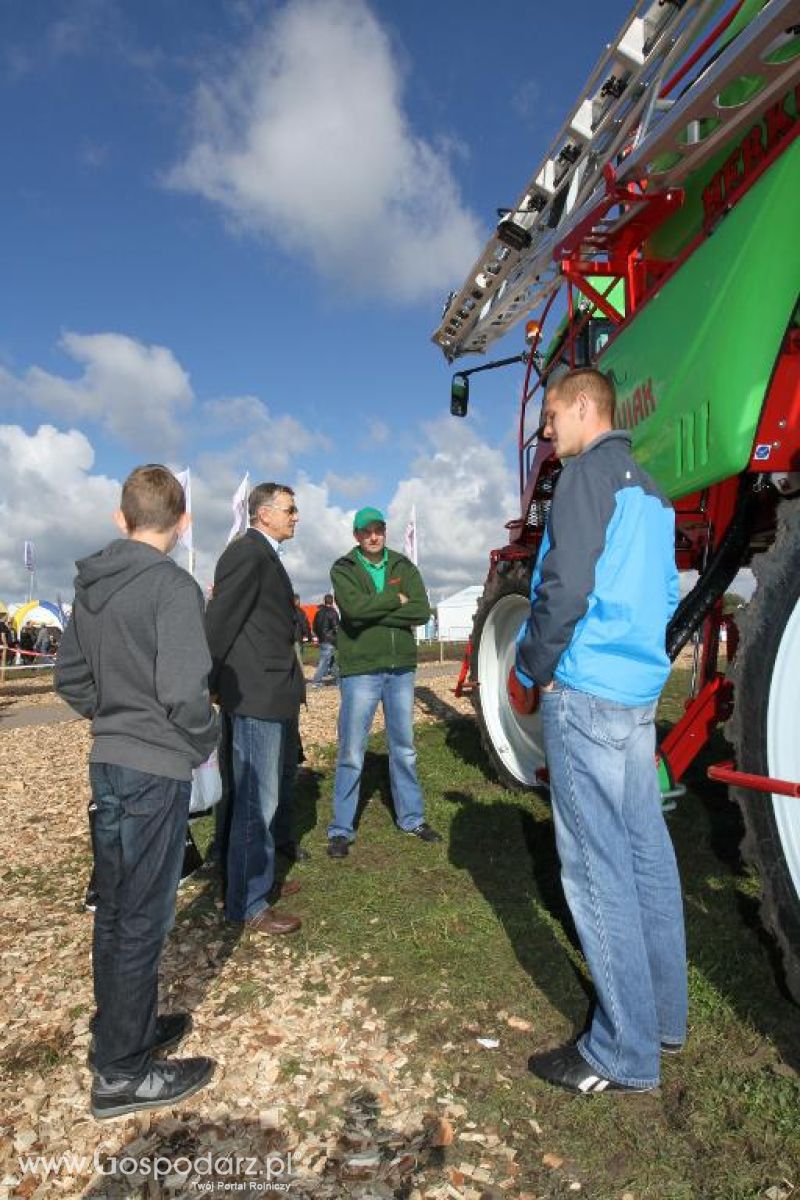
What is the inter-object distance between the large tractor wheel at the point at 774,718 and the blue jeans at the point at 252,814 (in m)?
2.01

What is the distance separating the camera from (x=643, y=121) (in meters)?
3.26

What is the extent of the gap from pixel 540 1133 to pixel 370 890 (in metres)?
1.86

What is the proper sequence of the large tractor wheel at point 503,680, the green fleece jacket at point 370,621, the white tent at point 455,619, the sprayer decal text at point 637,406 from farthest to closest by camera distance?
the white tent at point 455,619 → the large tractor wheel at point 503,680 → the green fleece jacket at point 370,621 → the sprayer decal text at point 637,406

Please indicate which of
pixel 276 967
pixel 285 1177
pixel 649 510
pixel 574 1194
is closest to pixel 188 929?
pixel 276 967

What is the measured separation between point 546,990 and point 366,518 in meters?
2.81

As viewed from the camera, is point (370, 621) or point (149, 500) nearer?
point (149, 500)

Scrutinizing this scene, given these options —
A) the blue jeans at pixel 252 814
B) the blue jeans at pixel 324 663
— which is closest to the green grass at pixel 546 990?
the blue jeans at pixel 252 814

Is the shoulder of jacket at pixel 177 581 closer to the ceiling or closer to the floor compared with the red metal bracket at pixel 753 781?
closer to the ceiling

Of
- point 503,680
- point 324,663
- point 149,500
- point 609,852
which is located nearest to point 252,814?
point 149,500

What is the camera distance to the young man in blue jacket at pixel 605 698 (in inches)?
87.5

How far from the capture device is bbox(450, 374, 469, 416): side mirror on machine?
21.0 ft

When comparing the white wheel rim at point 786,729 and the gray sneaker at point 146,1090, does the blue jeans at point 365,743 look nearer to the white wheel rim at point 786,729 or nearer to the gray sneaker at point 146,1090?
the gray sneaker at point 146,1090

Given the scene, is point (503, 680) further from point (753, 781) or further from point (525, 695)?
point (753, 781)

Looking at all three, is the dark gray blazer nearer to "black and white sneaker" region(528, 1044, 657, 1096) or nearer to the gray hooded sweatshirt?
the gray hooded sweatshirt
